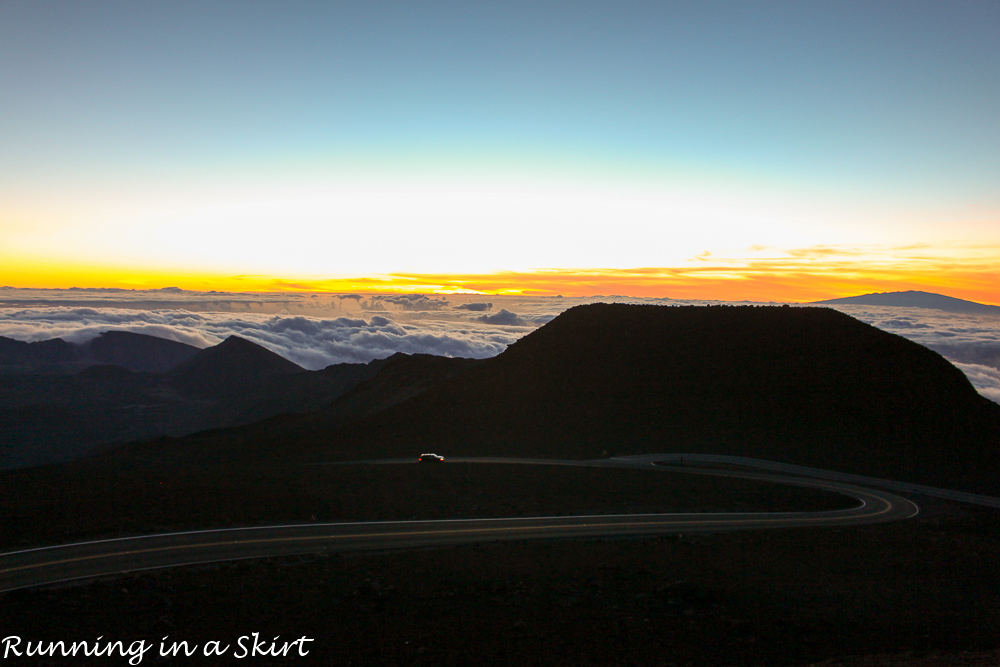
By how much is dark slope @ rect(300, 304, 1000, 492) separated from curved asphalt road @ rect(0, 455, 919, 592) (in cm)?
1942

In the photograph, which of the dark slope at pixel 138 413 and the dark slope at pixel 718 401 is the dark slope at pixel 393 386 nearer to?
the dark slope at pixel 718 401

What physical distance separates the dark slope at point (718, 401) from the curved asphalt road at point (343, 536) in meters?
19.4

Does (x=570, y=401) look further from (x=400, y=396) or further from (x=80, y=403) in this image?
(x=80, y=403)

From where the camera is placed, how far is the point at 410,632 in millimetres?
17125

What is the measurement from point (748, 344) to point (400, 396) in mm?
55923

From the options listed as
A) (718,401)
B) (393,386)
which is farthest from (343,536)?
(393,386)

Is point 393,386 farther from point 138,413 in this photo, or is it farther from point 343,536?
point 138,413

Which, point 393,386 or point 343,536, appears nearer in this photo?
point 343,536

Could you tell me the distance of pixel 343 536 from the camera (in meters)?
26.2

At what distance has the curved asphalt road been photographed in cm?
2139

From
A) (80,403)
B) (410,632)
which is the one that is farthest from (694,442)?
(80,403)

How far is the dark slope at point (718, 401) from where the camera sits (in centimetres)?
5384

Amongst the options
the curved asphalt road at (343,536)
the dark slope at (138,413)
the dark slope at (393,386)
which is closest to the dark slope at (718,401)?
the curved asphalt road at (343,536)

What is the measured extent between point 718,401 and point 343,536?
48051mm
